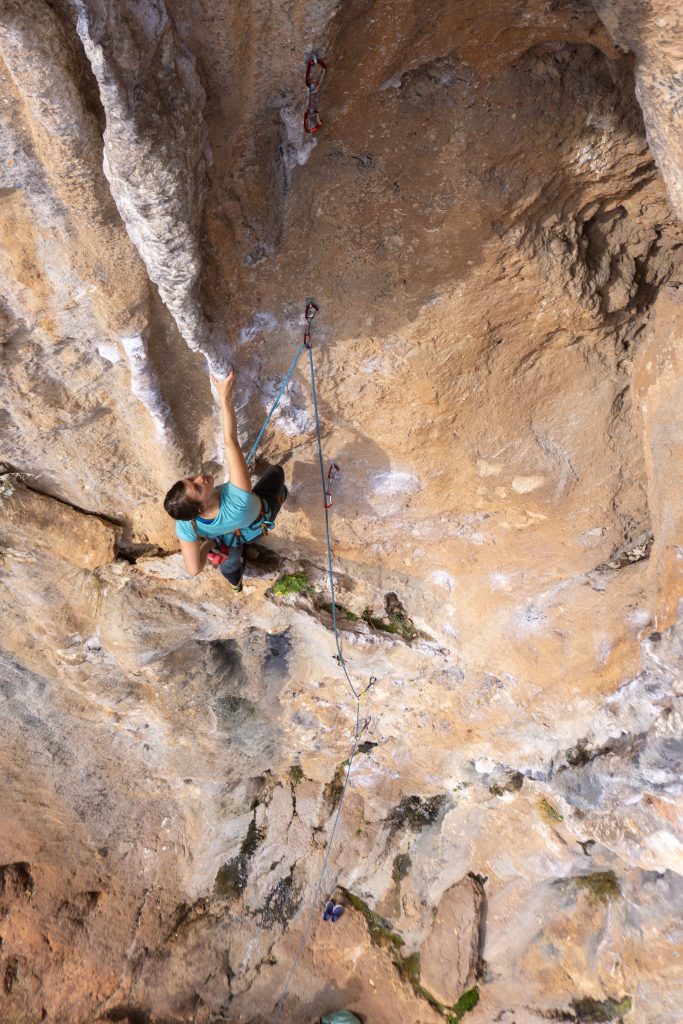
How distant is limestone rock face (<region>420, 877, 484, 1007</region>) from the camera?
7438mm

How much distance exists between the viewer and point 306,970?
817cm

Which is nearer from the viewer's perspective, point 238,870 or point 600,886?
point 600,886

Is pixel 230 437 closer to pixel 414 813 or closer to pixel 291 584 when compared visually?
pixel 291 584

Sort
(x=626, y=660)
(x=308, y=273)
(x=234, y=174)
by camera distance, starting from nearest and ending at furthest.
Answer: (x=234, y=174)
(x=308, y=273)
(x=626, y=660)

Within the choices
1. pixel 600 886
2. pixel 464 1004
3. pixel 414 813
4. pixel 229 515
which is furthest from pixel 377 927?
pixel 229 515

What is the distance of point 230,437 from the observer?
340cm

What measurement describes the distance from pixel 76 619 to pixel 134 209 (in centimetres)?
399

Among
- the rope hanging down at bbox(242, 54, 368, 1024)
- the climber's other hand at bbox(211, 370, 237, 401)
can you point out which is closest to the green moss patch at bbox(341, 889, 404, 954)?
the rope hanging down at bbox(242, 54, 368, 1024)

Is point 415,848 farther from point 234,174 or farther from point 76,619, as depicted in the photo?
point 234,174

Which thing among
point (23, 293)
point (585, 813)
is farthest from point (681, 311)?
point (585, 813)

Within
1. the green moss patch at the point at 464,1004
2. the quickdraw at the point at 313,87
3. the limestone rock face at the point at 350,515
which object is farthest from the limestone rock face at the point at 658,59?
the green moss patch at the point at 464,1004

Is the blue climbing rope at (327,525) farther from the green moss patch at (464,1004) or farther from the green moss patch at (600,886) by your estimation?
the green moss patch at (464,1004)

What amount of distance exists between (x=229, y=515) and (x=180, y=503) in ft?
1.05

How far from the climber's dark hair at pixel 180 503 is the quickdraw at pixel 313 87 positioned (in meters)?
1.84
